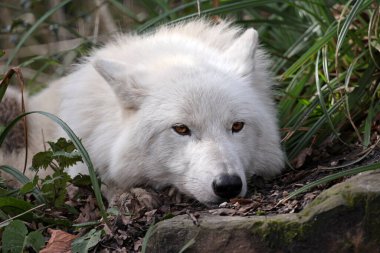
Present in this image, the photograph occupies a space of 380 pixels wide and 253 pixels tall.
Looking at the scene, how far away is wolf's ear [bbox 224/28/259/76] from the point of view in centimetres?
453

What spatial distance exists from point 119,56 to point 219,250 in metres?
2.16

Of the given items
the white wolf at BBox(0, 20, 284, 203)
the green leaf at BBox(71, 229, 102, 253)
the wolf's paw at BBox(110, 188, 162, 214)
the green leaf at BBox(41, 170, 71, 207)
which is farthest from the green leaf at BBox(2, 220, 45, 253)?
the white wolf at BBox(0, 20, 284, 203)

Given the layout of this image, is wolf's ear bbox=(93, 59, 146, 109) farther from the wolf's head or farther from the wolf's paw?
the wolf's paw

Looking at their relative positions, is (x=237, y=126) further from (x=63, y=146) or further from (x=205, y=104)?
(x=63, y=146)

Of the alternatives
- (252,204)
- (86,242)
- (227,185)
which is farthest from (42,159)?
(252,204)

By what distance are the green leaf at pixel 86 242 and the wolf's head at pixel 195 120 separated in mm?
649

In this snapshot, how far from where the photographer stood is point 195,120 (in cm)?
407

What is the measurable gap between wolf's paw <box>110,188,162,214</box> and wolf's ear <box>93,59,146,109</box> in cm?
55

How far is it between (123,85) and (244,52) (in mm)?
853

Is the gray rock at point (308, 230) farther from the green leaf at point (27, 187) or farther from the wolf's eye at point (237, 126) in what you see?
the wolf's eye at point (237, 126)

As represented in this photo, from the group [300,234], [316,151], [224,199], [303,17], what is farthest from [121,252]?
[303,17]

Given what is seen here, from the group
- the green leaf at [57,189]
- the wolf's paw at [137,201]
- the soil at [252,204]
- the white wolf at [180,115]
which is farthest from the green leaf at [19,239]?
the white wolf at [180,115]

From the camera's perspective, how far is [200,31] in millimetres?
5074

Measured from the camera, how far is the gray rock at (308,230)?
299cm
